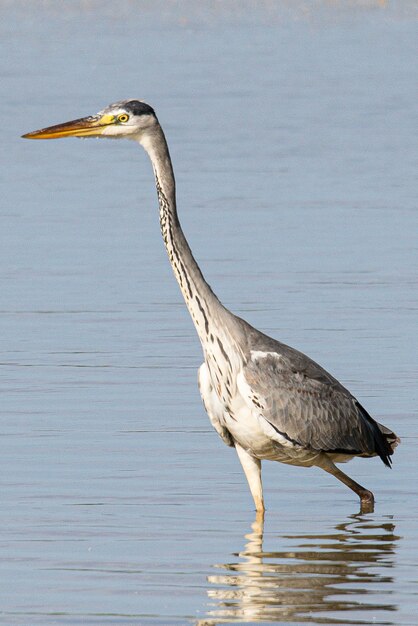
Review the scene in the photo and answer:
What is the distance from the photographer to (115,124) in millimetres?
9008

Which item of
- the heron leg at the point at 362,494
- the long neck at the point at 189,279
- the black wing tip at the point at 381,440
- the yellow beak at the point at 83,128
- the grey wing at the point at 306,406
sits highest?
the yellow beak at the point at 83,128

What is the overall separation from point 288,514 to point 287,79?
69.1 feet

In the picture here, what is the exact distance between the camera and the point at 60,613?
696cm

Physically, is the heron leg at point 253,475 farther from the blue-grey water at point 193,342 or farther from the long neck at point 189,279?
the long neck at point 189,279

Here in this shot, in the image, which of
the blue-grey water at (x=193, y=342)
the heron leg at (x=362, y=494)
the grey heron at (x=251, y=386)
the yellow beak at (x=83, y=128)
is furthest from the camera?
the yellow beak at (x=83, y=128)

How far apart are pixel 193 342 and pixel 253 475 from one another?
3.66m

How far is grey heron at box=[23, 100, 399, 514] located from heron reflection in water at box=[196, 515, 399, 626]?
1.31 ft

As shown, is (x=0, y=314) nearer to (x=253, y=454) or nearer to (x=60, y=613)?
(x=253, y=454)

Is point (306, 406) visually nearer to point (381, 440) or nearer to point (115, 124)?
point (381, 440)

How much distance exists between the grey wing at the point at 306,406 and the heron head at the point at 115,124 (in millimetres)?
1355

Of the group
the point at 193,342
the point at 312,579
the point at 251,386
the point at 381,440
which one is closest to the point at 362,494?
the point at 381,440

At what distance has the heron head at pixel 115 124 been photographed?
894 cm

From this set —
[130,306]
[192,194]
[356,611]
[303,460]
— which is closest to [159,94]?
[192,194]

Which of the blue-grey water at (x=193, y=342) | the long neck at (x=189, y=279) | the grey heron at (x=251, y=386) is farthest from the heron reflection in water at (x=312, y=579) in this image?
the long neck at (x=189, y=279)
